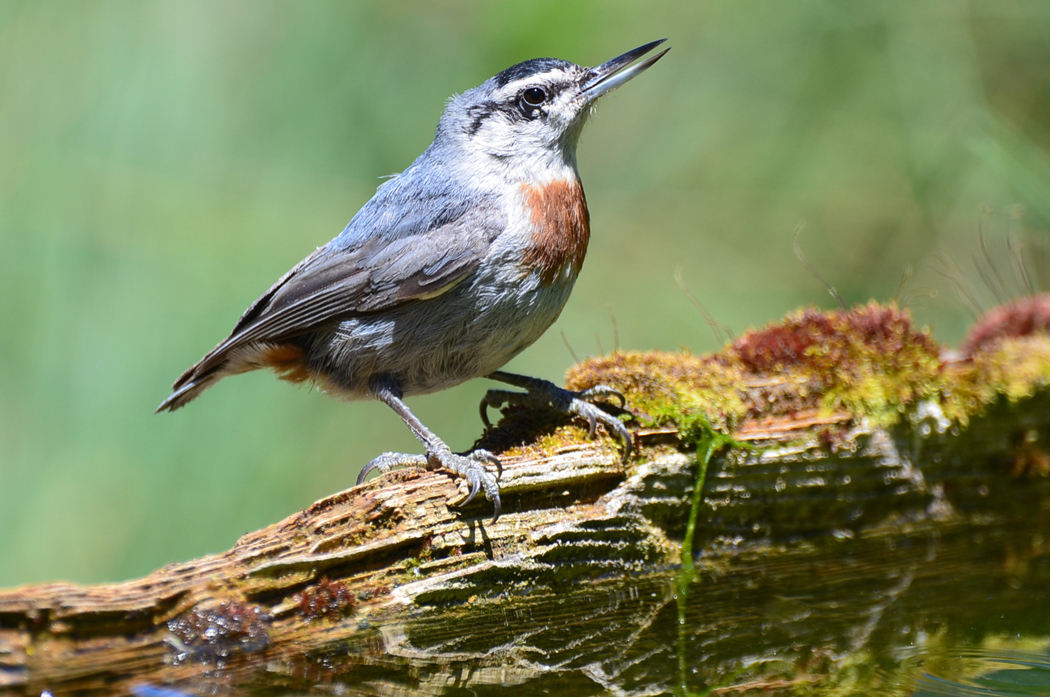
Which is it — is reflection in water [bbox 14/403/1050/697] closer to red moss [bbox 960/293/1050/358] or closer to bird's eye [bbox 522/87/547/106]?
red moss [bbox 960/293/1050/358]

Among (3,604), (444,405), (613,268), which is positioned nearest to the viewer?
(3,604)

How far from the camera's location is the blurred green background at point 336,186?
11.3ft

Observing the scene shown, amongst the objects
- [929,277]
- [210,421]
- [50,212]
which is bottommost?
[210,421]

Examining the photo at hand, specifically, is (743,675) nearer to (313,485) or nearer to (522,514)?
(522,514)

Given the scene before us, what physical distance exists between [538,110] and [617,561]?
1.50 metres

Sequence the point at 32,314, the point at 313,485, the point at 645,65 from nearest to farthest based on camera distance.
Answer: the point at 645,65 < the point at 32,314 < the point at 313,485

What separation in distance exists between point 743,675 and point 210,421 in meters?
2.48

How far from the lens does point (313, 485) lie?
13.0 feet

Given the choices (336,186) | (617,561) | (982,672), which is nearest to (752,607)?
(617,561)

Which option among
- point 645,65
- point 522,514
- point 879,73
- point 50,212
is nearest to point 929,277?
point 879,73

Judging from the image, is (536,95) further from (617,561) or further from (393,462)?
(617,561)

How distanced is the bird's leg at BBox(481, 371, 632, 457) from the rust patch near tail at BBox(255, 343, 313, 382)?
64cm

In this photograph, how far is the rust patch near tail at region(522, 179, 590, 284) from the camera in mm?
2680

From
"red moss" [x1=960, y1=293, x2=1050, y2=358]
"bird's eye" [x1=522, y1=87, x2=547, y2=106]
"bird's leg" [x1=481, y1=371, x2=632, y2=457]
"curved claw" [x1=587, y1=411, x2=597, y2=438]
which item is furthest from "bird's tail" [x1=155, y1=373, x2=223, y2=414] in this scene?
"red moss" [x1=960, y1=293, x2=1050, y2=358]
